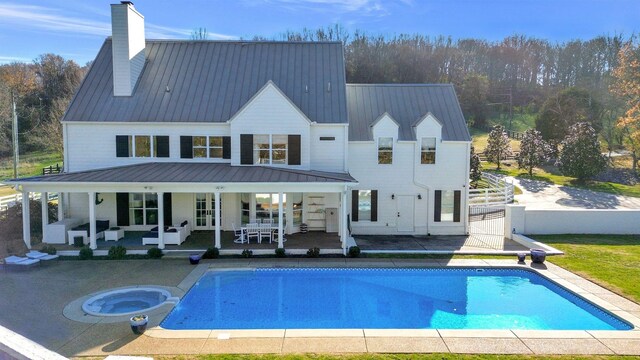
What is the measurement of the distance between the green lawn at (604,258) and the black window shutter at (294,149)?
1149cm

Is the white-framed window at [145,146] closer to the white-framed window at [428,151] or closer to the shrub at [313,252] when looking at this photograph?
the shrub at [313,252]

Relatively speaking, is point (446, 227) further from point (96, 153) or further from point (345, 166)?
point (96, 153)

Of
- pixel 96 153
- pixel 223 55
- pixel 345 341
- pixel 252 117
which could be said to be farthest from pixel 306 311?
pixel 223 55

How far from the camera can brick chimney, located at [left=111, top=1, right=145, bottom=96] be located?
71.1ft

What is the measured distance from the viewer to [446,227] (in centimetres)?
2270

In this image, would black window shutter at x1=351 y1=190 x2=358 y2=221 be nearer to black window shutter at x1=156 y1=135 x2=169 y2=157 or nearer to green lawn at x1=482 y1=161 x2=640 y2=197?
black window shutter at x1=156 y1=135 x2=169 y2=157

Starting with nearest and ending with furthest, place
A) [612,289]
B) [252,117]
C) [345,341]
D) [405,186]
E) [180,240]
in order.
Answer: [345,341] → [612,289] → [180,240] → [252,117] → [405,186]

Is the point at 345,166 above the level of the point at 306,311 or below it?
above

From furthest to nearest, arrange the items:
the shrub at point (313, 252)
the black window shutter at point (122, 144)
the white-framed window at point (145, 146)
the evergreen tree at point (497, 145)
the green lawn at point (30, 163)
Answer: the evergreen tree at point (497, 145) → the green lawn at point (30, 163) → the white-framed window at point (145, 146) → the black window shutter at point (122, 144) → the shrub at point (313, 252)

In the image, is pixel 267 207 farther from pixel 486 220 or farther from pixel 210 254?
pixel 486 220

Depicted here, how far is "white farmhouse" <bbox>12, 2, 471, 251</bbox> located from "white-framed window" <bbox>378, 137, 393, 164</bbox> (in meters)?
0.05

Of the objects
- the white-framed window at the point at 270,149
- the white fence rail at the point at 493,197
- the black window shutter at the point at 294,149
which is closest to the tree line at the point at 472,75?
the white fence rail at the point at 493,197

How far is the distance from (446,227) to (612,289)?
907cm

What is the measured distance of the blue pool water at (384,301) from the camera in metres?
12.0
